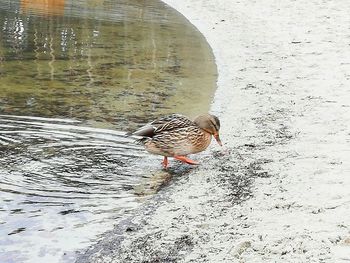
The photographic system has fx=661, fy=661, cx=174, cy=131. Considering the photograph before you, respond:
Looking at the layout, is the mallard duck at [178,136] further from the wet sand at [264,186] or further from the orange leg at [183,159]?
the wet sand at [264,186]

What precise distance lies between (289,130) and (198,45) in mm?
8540

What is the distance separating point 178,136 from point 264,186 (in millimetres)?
1308

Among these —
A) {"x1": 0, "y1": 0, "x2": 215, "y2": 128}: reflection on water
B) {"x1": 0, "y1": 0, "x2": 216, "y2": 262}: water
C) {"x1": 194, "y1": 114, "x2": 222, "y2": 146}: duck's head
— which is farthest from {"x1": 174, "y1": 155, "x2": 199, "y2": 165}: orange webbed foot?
{"x1": 0, "y1": 0, "x2": 215, "y2": 128}: reflection on water

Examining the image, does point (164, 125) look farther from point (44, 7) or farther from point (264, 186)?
point (44, 7)

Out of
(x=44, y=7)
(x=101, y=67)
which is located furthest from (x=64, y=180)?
(x=44, y=7)

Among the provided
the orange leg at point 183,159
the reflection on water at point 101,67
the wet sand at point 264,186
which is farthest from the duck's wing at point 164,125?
the reflection on water at point 101,67

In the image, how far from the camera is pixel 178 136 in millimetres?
7008

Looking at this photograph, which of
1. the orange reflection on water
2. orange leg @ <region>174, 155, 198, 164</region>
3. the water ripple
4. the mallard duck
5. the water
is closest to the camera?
the water ripple

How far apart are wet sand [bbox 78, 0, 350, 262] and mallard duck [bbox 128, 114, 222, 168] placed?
0.78ft

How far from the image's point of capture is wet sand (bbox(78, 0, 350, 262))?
4.72 m

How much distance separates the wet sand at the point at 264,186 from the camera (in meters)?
4.72

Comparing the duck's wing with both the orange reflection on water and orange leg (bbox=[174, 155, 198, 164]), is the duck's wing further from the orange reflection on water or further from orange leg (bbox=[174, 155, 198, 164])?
the orange reflection on water

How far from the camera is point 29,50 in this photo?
14.1m

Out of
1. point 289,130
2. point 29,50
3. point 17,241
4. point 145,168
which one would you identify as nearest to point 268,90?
point 289,130
